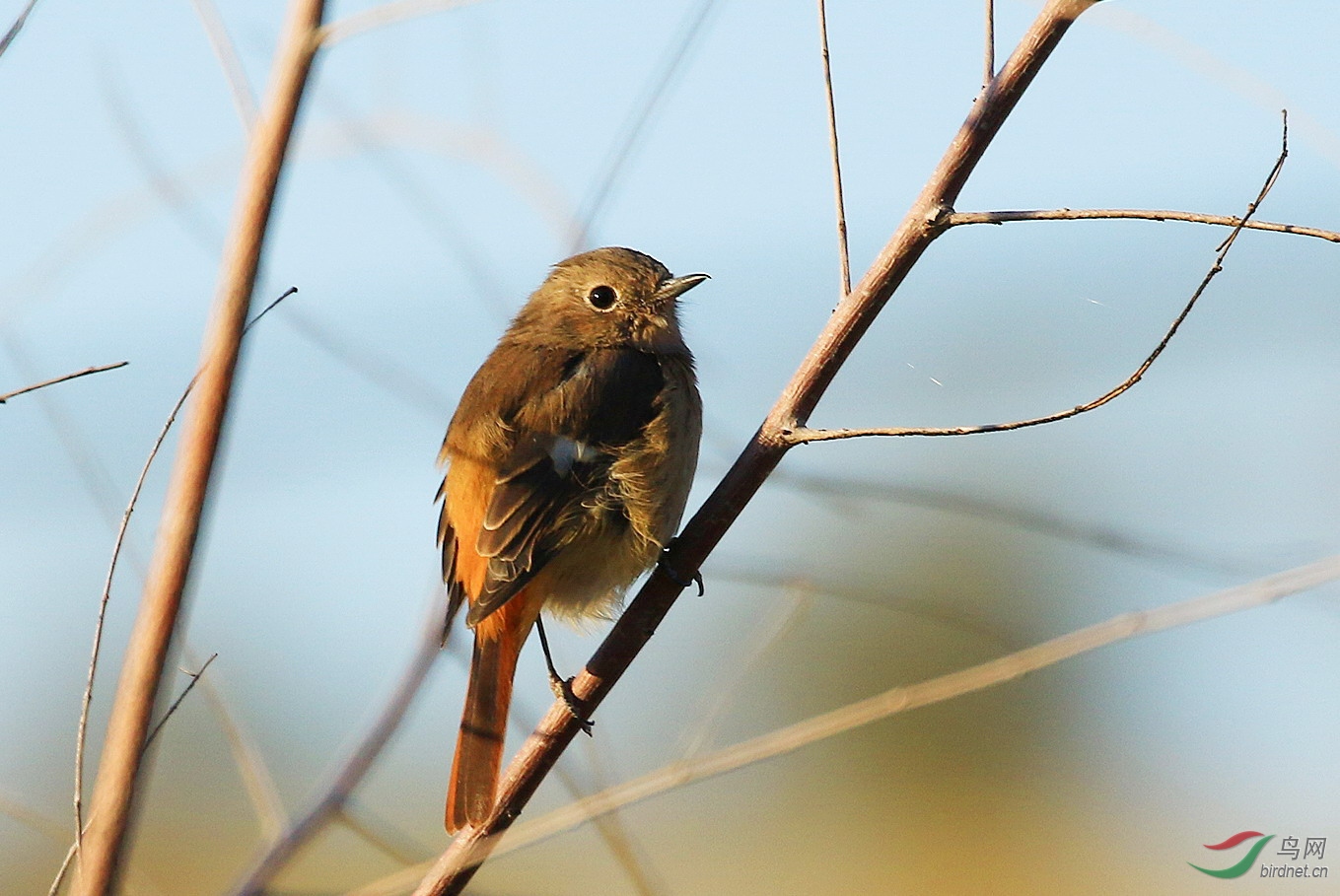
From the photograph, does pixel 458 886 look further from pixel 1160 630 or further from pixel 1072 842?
pixel 1072 842

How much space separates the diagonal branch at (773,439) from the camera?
8.09 ft

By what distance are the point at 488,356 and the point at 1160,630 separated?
248 cm

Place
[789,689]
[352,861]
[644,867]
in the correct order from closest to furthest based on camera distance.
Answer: [644,867]
[352,861]
[789,689]

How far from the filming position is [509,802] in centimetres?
A: 280

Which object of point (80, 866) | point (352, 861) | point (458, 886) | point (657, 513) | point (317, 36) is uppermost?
point (317, 36)

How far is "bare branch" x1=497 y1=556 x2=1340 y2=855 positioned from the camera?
2516mm

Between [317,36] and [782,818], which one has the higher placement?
[317,36]

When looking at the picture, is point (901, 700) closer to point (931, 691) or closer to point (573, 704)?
point (931, 691)

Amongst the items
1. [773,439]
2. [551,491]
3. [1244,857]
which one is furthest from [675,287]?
[1244,857]

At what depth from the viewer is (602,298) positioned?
445cm

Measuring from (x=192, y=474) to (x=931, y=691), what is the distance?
1401 mm

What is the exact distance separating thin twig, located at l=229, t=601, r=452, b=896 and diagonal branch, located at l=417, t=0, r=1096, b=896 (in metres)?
0.23

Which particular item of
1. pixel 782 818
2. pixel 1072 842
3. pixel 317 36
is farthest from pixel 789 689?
pixel 317 36

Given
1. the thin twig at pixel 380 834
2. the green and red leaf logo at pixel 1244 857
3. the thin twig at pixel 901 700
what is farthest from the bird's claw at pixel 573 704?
the green and red leaf logo at pixel 1244 857
